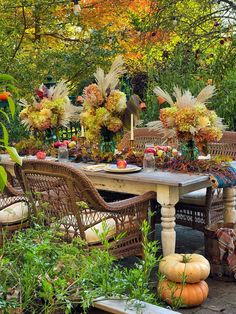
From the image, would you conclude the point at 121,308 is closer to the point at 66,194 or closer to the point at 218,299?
the point at 66,194

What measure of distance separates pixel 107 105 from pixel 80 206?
1.15 meters

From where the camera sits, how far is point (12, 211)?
3.51m

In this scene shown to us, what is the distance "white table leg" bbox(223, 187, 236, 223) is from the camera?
3.71 m

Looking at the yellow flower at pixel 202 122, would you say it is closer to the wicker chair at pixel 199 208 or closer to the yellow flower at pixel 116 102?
the wicker chair at pixel 199 208

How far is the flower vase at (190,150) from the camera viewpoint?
3475mm

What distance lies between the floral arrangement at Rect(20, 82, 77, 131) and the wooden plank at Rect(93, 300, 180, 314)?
9.43ft

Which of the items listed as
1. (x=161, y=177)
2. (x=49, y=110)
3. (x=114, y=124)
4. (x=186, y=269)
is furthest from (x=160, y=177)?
(x=49, y=110)

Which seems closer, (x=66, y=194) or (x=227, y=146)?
(x=66, y=194)

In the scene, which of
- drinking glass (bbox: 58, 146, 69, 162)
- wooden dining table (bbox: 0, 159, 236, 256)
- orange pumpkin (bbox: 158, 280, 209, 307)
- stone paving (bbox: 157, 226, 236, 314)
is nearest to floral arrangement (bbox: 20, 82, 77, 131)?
drinking glass (bbox: 58, 146, 69, 162)

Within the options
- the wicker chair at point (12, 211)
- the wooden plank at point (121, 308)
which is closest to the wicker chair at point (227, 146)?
the wicker chair at point (12, 211)

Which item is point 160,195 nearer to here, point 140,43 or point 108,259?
point 108,259

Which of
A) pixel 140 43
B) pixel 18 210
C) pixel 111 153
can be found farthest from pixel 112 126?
pixel 140 43

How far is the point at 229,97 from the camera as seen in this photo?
248 inches

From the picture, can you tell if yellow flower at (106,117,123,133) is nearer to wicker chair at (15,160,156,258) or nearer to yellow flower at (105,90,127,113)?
yellow flower at (105,90,127,113)
